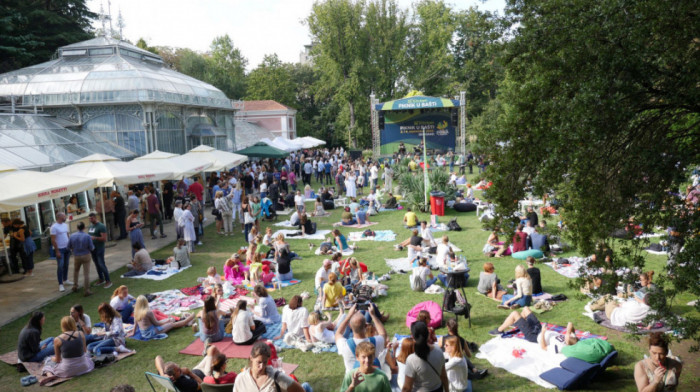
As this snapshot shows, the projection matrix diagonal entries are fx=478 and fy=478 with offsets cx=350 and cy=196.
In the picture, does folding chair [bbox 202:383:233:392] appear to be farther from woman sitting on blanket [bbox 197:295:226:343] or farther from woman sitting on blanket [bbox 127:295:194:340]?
woman sitting on blanket [bbox 127:295:194:340]

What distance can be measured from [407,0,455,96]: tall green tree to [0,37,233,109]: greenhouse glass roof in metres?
33.3

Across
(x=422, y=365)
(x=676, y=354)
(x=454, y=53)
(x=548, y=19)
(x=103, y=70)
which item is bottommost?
(x=676, y=354)

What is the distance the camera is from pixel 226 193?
1989 cm

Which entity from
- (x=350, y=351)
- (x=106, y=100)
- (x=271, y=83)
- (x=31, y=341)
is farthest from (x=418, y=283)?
(x=271, y=83)

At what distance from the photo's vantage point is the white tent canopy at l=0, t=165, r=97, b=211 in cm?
1033

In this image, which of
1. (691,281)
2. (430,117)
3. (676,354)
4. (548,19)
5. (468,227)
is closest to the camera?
(691,281)

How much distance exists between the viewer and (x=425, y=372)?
16.9 ft

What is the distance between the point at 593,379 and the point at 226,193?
15893mm

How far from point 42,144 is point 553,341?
1855 centimetres

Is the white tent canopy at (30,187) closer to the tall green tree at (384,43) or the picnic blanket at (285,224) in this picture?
the picnic blanket at (285,224)

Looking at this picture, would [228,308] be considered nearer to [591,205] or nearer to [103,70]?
[591,205]

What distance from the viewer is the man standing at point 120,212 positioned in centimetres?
1661

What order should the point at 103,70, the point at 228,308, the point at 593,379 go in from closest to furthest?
1. the point at 593,379
2. the point at 228,308
3. the point at 103,70

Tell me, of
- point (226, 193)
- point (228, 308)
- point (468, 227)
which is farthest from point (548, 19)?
point (226, 193)
